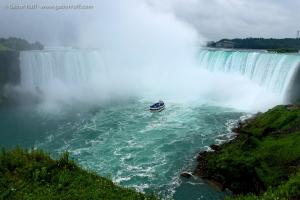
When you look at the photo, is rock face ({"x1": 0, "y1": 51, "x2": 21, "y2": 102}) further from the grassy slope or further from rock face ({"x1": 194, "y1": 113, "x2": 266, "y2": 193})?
the grassy slope

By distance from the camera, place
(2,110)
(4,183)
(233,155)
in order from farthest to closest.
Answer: (2,110) < (233,155) < (4,183)

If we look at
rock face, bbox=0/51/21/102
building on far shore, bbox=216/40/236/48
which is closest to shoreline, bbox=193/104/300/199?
rock face, bbox=0/51/21/102

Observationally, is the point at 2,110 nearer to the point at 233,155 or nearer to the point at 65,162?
the point at 65,162

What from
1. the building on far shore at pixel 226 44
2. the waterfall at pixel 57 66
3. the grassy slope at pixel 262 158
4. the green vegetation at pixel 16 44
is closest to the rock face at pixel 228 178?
the grassy slope at pixel 262 158

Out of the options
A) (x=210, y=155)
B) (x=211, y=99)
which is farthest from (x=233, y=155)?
(x=211, y=99)

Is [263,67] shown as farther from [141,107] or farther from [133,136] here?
[133,136]

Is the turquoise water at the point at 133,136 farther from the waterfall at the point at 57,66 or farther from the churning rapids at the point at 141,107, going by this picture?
the waterfall at the point at 57,66
